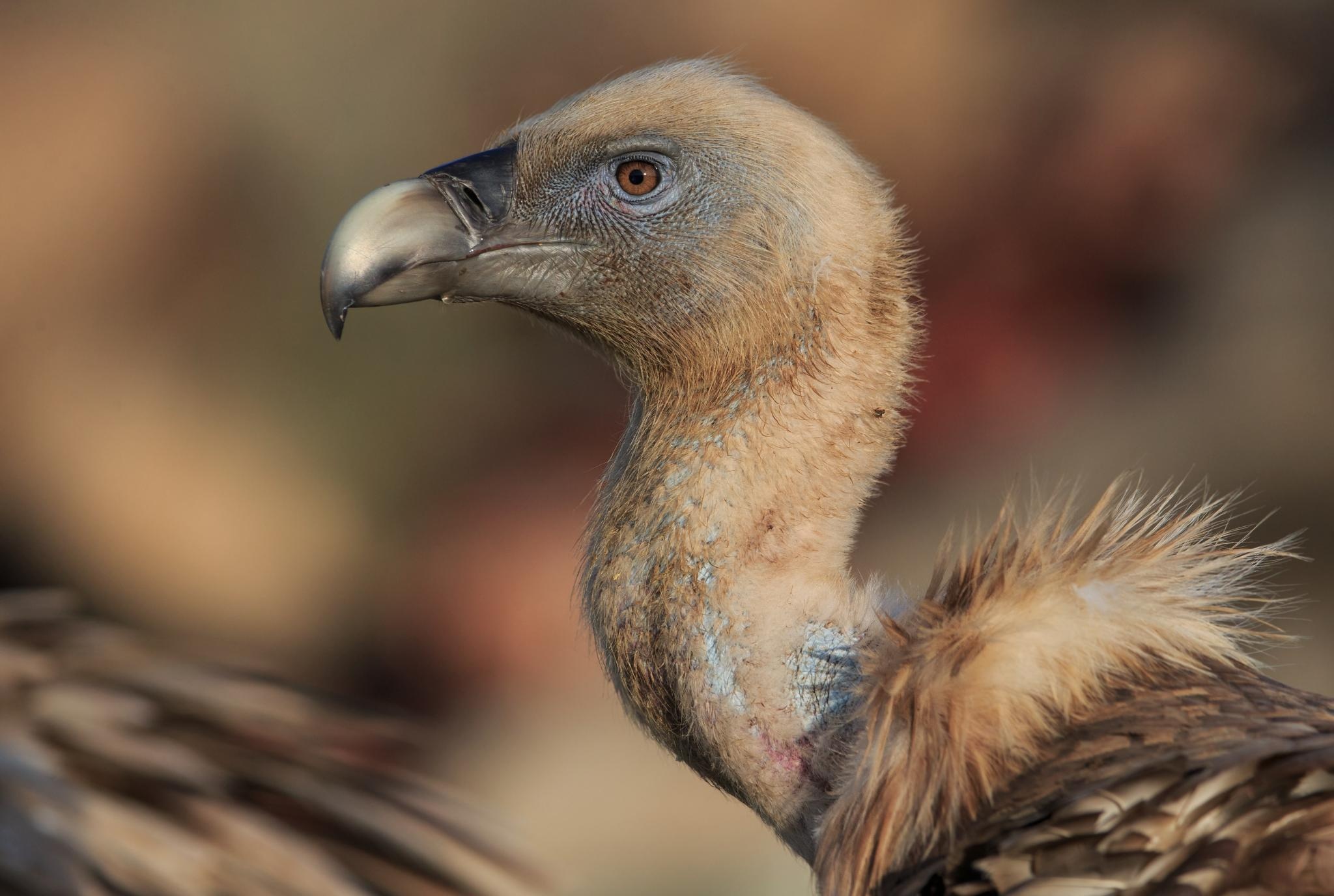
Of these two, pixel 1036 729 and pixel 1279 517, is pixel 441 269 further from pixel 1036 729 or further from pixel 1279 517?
pixel 1279 517

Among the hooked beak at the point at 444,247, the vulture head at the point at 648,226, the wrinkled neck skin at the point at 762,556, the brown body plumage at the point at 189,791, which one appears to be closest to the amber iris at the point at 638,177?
the vulture head at the point at 648,226

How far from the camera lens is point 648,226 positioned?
2078mm

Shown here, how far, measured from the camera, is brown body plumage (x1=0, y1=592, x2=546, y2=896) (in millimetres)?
2203

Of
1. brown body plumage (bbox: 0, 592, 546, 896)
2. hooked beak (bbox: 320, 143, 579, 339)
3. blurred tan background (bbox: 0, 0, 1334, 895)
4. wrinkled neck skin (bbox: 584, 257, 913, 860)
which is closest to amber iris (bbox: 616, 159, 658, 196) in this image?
hooked beak (bbox: 320, 143, 579, 339)

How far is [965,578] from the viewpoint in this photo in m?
1.72

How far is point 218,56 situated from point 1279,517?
13.7 ft

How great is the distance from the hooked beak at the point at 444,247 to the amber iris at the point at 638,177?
12 centimetres

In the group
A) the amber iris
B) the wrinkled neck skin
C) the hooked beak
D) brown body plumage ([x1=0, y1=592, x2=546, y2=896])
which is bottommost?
brown body plumage ([x1=0, y1=592, x2=546, y2=896])

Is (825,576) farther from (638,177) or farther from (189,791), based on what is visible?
(189,791)

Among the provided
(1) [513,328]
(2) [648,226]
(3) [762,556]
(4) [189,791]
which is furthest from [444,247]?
(1) [513,328]

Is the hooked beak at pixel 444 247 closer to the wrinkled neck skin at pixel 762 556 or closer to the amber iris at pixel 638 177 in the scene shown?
the amber iris at pixel 638 177

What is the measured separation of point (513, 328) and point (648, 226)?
299 centimetres

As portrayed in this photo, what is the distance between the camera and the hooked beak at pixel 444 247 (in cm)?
198

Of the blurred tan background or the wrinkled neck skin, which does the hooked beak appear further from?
the blurred tan background
